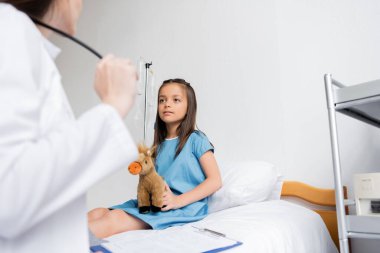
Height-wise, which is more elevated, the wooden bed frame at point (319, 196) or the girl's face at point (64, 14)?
the girl's face at point (64, 14)

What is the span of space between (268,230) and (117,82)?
619 mm

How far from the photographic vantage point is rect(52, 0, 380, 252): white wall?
53.0 inches

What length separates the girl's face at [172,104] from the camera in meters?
1.40

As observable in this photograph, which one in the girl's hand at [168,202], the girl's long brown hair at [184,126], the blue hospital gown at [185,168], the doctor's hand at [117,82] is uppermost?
the girl's long brown hair at [184,126]

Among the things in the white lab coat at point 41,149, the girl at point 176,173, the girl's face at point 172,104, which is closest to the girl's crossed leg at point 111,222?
the girl at point 176,173

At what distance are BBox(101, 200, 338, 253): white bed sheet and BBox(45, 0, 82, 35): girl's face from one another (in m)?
0.46

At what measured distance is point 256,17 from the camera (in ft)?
5.24

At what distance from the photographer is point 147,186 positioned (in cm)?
112

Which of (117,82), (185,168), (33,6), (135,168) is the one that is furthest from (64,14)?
(185,168)

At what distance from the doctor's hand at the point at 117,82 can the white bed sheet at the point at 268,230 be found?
15.9 inches

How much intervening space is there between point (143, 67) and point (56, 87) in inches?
61.3

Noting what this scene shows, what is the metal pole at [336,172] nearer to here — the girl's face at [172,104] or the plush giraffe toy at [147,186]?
the plush giraffe toy at [147,186]

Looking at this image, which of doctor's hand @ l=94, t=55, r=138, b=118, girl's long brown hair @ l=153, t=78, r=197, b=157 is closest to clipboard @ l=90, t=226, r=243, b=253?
doctor's hand @ l=94, t=55, r=138, b=118

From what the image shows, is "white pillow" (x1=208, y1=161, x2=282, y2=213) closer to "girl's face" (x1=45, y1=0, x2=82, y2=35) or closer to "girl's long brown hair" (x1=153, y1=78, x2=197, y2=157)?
"girl's long brown hair" (x1=153, y1=78, x2=197, y2=157)
